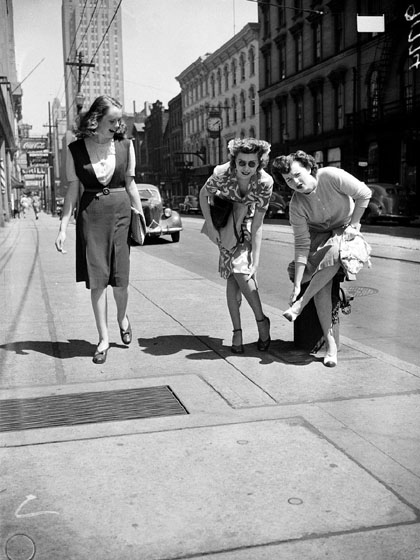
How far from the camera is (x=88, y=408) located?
3.99 meters

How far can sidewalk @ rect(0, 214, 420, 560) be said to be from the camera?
8.17 feet

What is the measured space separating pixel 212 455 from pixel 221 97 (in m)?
59.5

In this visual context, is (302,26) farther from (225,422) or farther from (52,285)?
(225,422)

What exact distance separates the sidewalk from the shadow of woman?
31mm

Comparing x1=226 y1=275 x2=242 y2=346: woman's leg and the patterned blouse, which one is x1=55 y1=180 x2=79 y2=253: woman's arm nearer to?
the patterned blouse

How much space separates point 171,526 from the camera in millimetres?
2568

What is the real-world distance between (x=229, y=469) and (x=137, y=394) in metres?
1.30

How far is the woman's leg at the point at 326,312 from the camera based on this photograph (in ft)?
16.1

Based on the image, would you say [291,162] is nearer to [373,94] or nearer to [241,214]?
[241,214]

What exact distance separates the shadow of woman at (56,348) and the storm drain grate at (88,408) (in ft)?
3.57

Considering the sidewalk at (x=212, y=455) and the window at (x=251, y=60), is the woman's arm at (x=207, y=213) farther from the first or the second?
the window at (x=251, y=60)

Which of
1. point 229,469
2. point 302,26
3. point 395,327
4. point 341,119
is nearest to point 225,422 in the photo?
point 229,469

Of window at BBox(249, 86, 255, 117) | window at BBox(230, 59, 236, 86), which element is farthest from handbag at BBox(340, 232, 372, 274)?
window at BBox(230, 59, 236, 86)

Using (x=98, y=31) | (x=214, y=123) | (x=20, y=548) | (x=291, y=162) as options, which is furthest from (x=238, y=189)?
(x=214, y=123)
